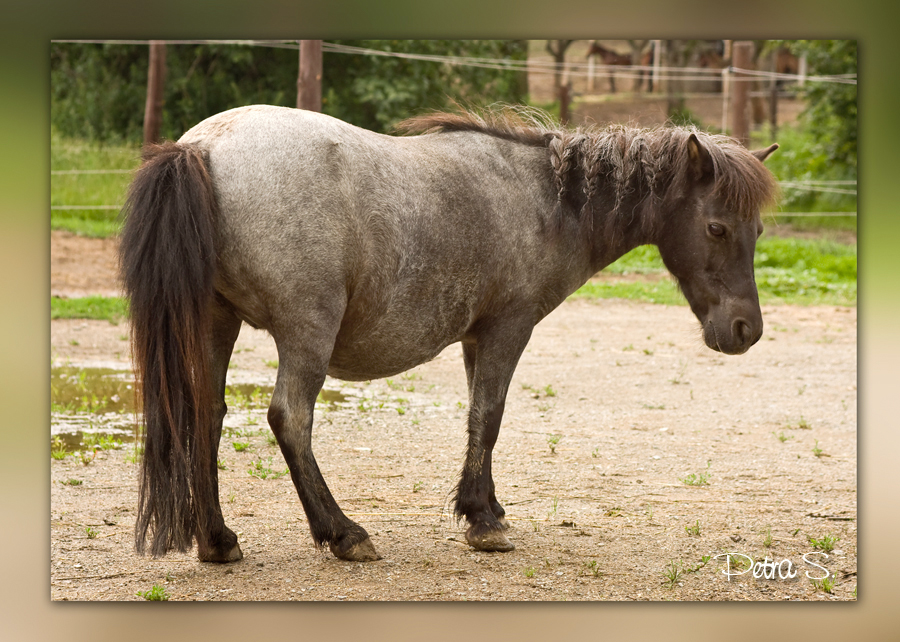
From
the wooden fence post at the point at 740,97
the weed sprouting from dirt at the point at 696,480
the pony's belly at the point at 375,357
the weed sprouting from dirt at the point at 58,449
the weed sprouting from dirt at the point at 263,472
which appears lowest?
the weed sprouting from dirt at the point at 696,480

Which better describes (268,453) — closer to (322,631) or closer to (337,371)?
(337,371)

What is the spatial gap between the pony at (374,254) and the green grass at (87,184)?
9.60 meters

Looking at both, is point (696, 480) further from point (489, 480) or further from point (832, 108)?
point (832, 108)

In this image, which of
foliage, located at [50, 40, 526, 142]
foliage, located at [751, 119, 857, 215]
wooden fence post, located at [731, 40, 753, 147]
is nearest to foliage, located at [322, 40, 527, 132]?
foliage, located at [50, 40, 526, 142]

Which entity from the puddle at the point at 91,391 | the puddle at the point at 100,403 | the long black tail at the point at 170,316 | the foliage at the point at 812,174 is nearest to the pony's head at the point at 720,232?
the long black tail at the point at 170,316

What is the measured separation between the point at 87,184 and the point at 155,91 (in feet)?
5.71

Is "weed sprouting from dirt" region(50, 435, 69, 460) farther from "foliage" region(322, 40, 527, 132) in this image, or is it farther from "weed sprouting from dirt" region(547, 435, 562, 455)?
"foliage" region(322, 40, 527, 132)

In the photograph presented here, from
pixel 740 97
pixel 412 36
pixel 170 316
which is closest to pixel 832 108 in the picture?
pixel 740 97

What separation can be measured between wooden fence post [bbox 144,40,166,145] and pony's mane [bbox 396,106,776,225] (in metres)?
9.38

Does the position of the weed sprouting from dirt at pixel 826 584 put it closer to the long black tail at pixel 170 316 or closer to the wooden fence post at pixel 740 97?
the long black tail at pixel 170 316

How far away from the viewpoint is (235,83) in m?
14.2

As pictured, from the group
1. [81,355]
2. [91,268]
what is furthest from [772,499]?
[91,268]

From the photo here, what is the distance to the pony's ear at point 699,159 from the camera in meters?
3.78

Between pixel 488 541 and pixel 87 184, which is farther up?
pixel 87 184
